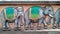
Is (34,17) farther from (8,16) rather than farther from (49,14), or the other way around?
(8,16)

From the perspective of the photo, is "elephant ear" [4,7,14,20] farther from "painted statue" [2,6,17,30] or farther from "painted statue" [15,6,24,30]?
"painted statue" [15,6,24,30]

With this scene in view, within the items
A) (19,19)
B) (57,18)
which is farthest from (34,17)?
(57,18)

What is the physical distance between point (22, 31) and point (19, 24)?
0.44 metres

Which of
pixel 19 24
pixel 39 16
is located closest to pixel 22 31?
pixel 19 24

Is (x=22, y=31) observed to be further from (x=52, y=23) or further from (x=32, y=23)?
(x=52, y=23)

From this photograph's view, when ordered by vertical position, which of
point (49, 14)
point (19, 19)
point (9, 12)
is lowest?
point (19, 19)

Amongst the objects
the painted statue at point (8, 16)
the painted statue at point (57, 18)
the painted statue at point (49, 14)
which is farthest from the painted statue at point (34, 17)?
the painted statue at point (8, 16)

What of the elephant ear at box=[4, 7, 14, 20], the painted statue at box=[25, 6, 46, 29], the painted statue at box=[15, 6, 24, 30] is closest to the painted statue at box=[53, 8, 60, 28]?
the painted statue at box=[25, 6, 46, 29]

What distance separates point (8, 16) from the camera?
500 inches

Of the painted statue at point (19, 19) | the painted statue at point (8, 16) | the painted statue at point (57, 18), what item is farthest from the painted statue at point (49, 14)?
the painted statue at point (8, 16)

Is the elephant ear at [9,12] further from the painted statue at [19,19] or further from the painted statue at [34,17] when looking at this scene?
the painted statue at [34,17]

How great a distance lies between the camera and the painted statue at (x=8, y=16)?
41.5ft

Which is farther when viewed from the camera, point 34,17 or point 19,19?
point 19,19

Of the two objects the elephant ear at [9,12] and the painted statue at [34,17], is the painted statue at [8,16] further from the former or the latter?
the painted statue at [34,17]
